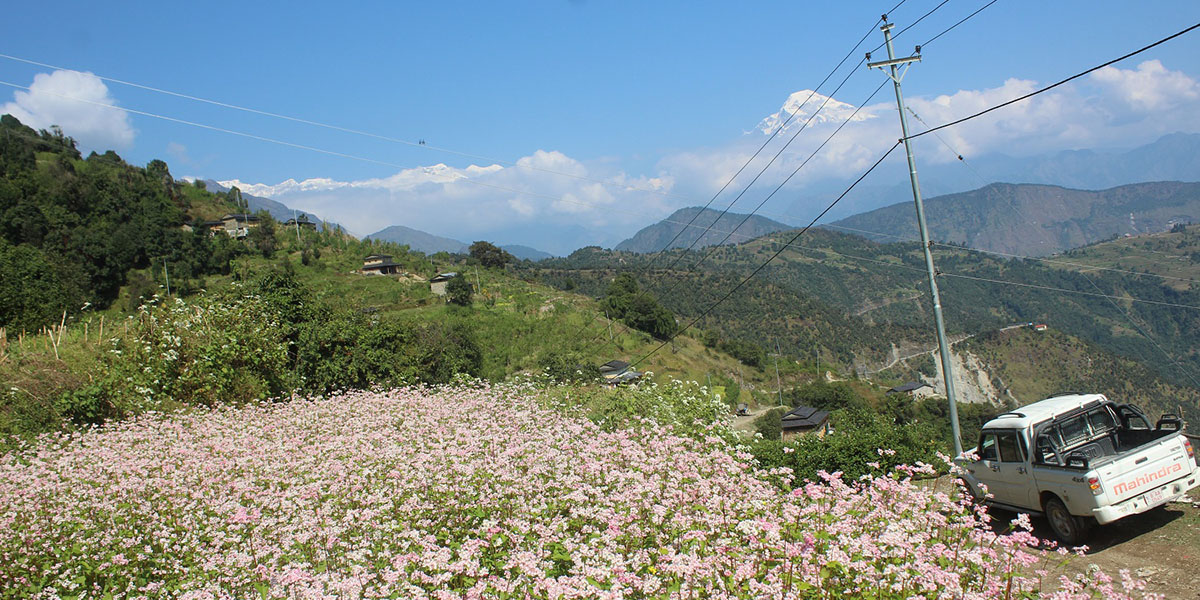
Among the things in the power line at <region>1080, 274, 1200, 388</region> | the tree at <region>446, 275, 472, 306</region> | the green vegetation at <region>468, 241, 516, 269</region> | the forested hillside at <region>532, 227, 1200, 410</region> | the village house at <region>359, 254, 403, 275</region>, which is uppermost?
the green vegetation at <region>468, 241, 516, 269</region>

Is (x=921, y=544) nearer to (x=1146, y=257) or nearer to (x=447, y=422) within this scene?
(x=447, y=422)

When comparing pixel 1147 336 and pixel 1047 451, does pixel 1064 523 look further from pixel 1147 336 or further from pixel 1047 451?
pixel 1147 336

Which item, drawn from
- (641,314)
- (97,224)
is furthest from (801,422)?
(97,224)

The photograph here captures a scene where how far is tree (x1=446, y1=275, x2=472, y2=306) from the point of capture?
51906mm

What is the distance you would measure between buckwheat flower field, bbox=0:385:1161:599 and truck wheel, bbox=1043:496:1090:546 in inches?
43.7

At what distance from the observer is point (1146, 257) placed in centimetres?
17500

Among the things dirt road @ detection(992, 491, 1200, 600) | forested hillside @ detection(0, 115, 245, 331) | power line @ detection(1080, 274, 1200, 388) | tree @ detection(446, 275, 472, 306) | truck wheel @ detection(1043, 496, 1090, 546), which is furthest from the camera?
power line @ detection(1080, 274, 1200, 388)

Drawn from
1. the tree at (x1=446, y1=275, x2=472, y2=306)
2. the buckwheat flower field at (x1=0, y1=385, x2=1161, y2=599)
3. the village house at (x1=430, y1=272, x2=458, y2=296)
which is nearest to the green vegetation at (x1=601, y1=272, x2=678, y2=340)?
the village house at (x1=430, y1=272, x2=458, y2=296)

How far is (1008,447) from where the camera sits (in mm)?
8227

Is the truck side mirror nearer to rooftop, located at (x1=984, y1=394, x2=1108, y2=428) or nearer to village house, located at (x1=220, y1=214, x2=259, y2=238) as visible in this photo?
rooftop, located at (x1=984, y1=394, x2=1108, y2=428)

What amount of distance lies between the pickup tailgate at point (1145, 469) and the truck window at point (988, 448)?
166 centimetres

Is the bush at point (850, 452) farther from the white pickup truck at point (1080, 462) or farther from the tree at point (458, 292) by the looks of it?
the tree at point (458, 292)

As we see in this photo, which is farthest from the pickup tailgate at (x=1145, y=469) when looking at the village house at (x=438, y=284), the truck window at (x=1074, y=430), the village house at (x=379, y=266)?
the village house at (x=379, y=266)

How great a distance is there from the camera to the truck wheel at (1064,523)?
23.7 feet
